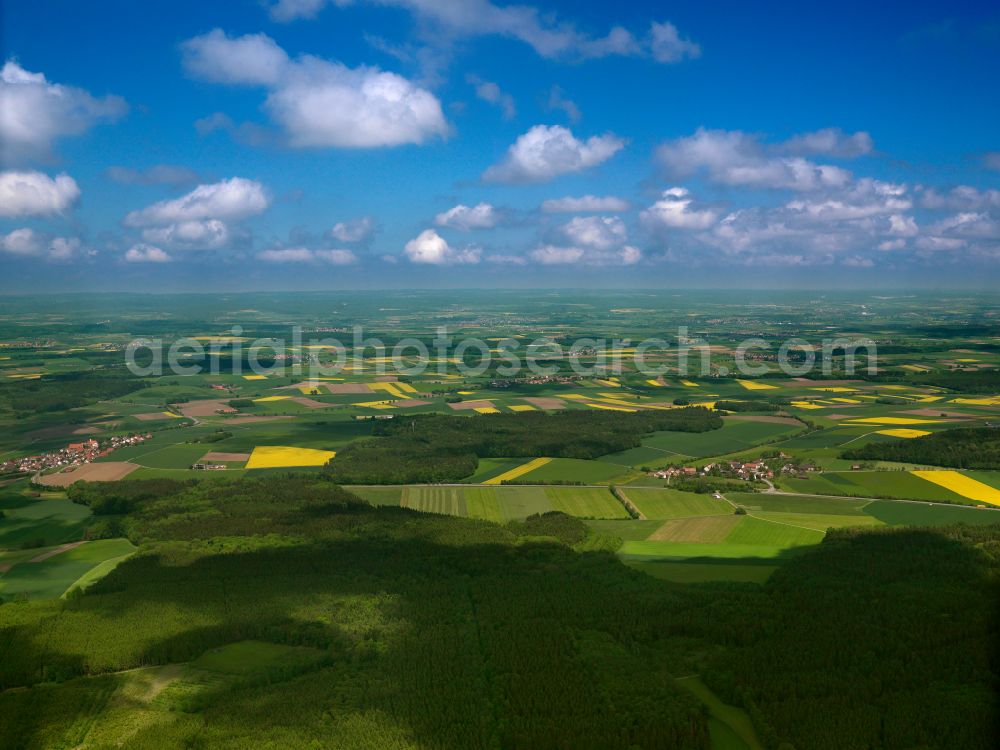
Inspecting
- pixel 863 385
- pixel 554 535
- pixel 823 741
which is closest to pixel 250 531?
pixel 554 535

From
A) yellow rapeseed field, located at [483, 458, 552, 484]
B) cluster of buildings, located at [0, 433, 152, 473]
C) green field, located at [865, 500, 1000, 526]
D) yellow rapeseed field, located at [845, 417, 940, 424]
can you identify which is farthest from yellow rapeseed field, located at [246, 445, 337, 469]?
yellow rapeseed field, located at [845, 417, 940, 424]

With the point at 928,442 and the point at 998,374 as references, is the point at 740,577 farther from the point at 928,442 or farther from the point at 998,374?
the point at 998,374

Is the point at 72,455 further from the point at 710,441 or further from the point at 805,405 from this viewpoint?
the point at 805,405

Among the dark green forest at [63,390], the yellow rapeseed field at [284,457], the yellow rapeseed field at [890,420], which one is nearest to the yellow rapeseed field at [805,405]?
the yellow rapeseed field at [890,420]

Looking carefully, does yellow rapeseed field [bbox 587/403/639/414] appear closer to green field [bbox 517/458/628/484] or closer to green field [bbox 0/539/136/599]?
green field [bbox 517/458/628/484]

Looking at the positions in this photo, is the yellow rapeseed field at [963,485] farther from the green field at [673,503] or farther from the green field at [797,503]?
the green field at [673,503]
